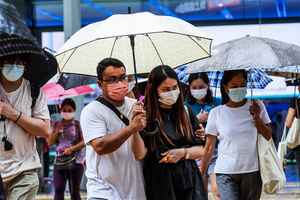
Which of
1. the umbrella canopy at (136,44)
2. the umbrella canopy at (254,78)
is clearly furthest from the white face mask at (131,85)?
the umbrella canopy at (254,78)

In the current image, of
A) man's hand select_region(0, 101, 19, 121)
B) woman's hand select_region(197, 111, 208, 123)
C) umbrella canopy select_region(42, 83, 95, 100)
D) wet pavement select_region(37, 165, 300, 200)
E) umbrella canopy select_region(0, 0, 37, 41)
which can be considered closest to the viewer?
umbrella canopy select_region(0, 0, 37, 41)

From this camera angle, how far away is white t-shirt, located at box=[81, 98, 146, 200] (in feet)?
14.0

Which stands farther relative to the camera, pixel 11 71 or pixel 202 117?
pixel 202 117

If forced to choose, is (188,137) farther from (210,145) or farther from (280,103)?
(280,103)

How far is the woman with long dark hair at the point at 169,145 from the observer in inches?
174

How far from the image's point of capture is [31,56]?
4523 mm

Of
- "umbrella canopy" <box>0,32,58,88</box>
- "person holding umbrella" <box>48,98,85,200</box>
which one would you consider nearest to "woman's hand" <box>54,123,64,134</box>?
"person holding umbrella" <box>48,98,85,200</box>

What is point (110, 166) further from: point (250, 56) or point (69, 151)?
point (69, 151)

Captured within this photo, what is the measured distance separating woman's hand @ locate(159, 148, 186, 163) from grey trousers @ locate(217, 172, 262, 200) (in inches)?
54.3

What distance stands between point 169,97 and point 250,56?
4.70ft

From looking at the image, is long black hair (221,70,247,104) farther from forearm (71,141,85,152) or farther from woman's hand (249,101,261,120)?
forearm (71,141,85,152)

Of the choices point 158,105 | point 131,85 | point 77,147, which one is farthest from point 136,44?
point 77,147

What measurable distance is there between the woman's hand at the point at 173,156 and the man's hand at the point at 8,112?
3.35 ft

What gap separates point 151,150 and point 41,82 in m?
0.92
